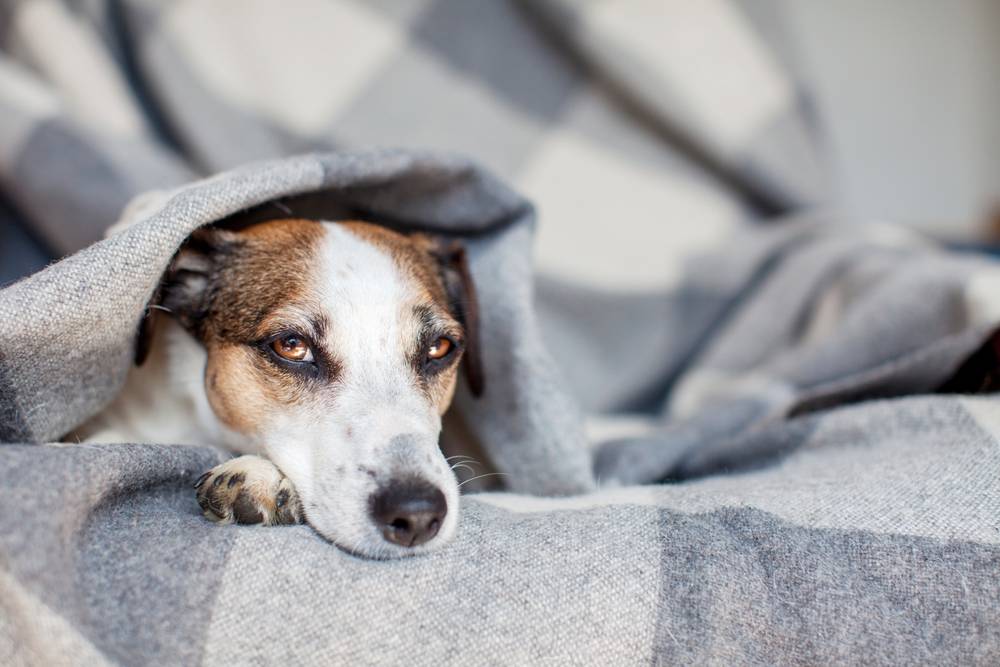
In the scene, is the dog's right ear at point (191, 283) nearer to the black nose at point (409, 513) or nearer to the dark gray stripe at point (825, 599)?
the black nose at point (409, 513)

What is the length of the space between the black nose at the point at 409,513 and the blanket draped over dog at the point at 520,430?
45 millimetres

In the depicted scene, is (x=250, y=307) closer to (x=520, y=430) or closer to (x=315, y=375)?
(x=315, y=375)

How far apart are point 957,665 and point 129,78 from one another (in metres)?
2.28

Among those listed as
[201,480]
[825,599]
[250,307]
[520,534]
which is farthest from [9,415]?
[825,599]

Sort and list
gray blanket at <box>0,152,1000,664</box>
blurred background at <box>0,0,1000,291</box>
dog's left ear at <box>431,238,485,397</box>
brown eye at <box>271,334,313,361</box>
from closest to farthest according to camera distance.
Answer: gray blanket at <box>0,152,1000,664</box>, brown eye at <box>271,334,313,361</box>, dog's left ear at <box>431,238,485,397</box>, blurred background at <box>0,0,1000,291</box>

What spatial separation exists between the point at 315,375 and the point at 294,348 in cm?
6

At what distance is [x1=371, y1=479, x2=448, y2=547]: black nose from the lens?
3.26ft

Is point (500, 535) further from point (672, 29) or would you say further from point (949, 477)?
point (672, 29)

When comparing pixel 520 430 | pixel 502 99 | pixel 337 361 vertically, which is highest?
pixel 502 99

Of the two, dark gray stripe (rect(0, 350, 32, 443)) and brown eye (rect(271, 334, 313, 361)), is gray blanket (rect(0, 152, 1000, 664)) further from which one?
brown eye (rect(271, 334, 313, 361))

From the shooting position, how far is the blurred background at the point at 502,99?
2004 mm

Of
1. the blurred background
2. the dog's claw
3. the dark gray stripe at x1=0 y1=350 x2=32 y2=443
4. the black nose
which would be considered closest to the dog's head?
the black nose

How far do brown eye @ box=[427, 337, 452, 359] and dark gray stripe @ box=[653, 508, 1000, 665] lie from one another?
0.50 meters

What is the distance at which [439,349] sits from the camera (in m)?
1.35
